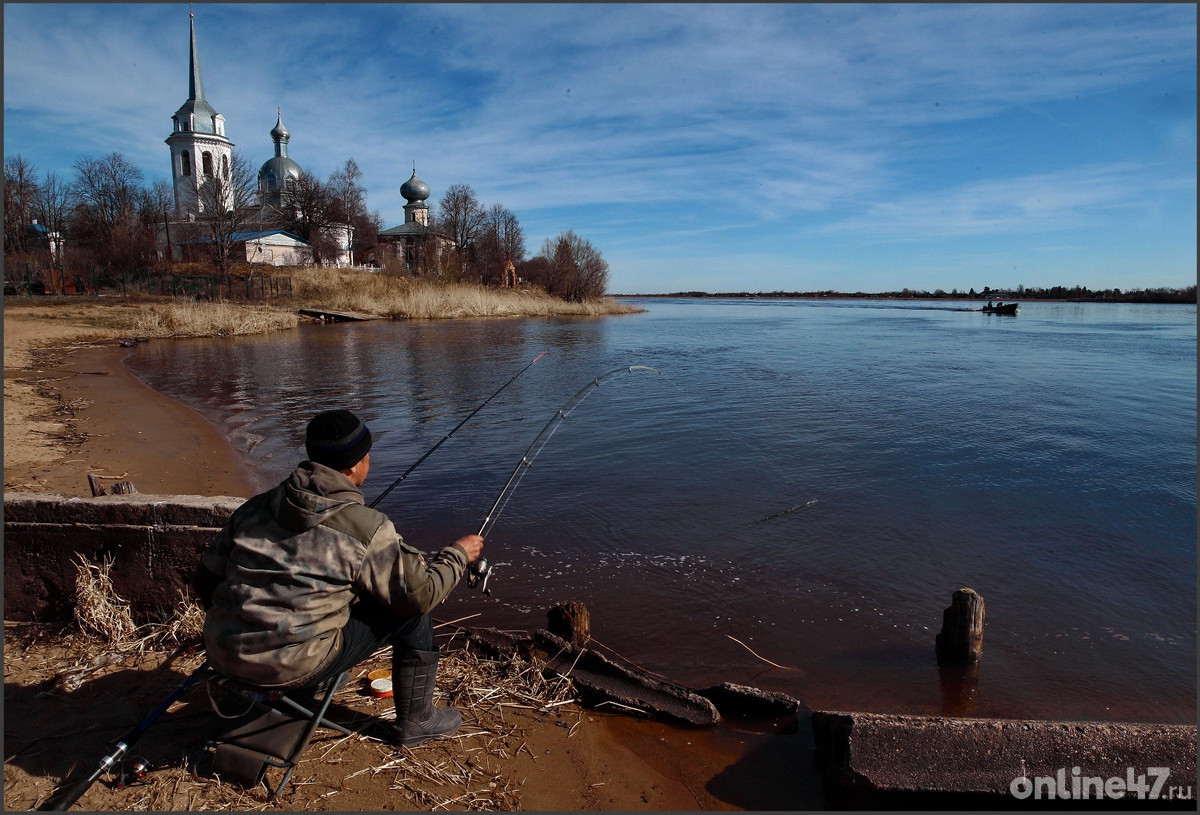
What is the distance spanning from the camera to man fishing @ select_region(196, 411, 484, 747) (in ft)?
8.57

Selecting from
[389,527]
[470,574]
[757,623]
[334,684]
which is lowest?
[757,623]

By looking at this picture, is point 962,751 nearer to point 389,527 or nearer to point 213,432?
point 389,527

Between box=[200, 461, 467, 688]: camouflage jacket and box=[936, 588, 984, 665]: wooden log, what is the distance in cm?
368

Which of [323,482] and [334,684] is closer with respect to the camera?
[323,482]

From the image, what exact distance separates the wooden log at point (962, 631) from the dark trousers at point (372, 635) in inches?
138

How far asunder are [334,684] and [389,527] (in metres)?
0.84

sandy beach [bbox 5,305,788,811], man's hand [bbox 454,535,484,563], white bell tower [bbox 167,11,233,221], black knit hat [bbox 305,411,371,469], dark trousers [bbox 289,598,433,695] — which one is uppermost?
white bell tower [bbox 167,11,233,221]

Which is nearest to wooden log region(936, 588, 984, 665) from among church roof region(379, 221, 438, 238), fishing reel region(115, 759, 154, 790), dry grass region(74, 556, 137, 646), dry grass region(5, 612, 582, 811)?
dry grass region(5, 612, 582, 811)

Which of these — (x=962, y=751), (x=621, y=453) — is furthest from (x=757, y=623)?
(x=621, y=453)

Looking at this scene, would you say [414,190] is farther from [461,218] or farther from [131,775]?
[131,775]

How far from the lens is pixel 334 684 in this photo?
3.03 meters

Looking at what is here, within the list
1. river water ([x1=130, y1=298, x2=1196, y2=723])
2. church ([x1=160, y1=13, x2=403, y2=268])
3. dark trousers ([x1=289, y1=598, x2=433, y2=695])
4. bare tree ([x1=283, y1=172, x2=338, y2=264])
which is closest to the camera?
dark trousers ([x1=289, y1=598, x2=433, y2=695])

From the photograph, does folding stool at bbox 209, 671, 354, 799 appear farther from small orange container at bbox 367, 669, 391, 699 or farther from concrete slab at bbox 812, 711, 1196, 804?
concrete slab at bbox 812, 711, 1196, 804

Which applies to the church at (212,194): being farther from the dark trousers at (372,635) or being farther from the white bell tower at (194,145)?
the dark trousers at (372,635)
